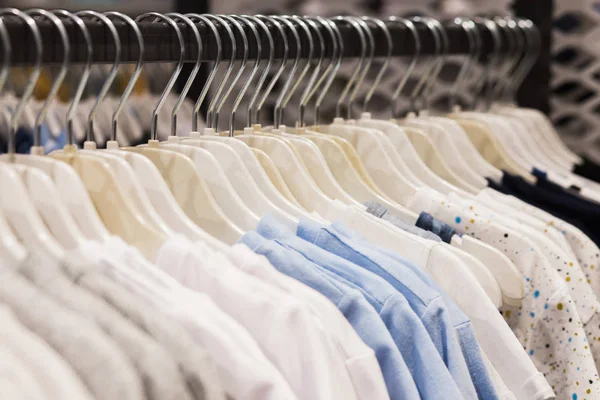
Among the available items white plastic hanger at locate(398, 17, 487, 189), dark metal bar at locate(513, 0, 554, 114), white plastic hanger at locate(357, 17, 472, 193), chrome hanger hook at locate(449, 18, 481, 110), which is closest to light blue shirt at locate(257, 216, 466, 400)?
white plastic hanger at locate(357, 17, 472, 193)

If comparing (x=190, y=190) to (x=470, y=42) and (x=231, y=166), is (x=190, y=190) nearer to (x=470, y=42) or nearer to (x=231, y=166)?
(x=231, y=166)

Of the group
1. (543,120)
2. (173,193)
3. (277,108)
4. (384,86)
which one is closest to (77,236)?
(173,193)

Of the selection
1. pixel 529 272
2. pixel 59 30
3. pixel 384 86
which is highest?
pixel 59 30

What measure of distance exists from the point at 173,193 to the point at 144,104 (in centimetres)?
142

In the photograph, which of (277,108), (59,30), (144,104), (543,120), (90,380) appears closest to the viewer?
(90,380)

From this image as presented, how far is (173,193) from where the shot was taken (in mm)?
879

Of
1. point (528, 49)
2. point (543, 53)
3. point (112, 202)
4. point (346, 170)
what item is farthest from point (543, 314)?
point (543, 53)

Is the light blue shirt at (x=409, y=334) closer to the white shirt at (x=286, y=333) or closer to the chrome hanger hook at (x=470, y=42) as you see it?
the white shirt at (x=286, y=333)

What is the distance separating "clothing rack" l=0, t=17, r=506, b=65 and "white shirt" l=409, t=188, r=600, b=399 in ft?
0.99

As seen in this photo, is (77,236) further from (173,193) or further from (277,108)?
(277,108)

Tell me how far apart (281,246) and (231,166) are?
7.0 inches

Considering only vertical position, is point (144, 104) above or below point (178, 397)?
below

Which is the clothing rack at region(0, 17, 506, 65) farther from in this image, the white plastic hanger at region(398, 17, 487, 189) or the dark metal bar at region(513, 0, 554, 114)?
the dark metal bar at region(513, 0, 554, 114)

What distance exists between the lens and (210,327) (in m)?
0.61
